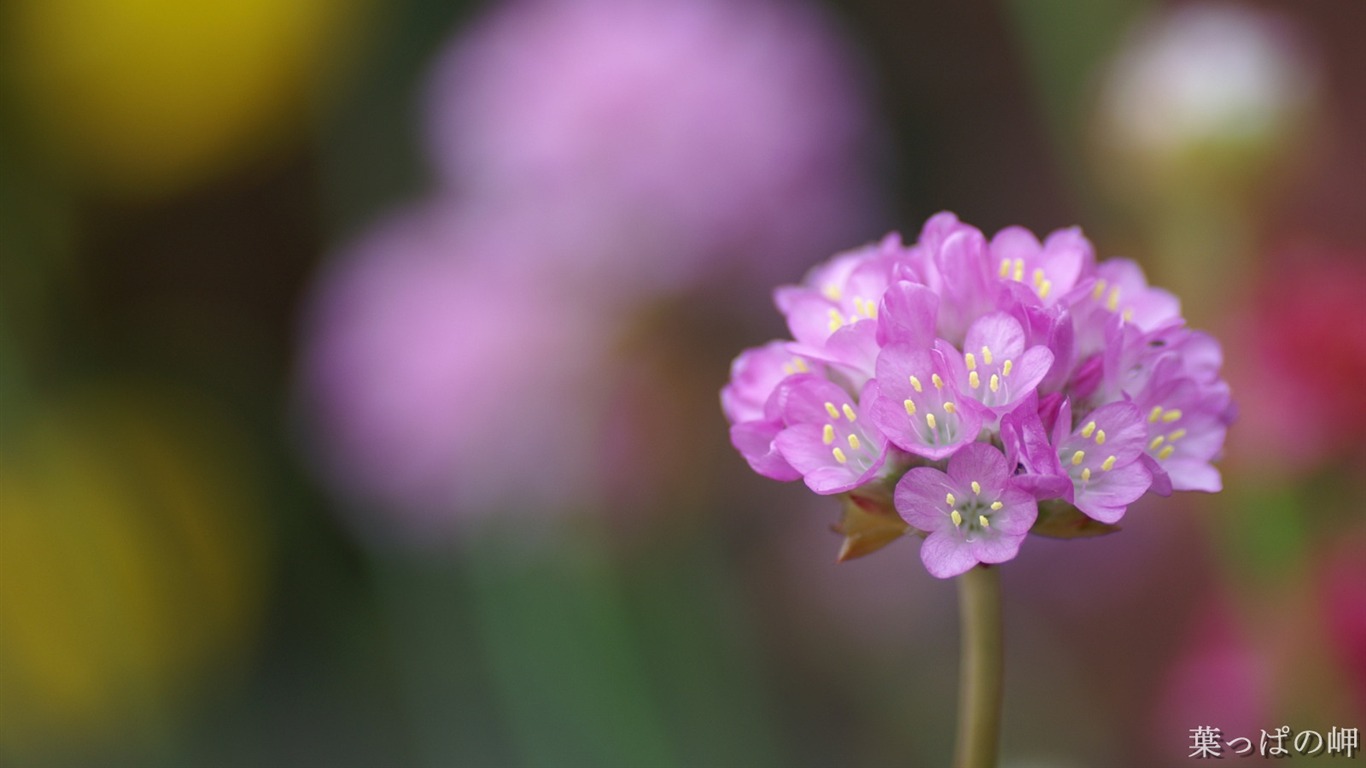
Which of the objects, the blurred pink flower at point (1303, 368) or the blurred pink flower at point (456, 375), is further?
the blurred pink flower at point (456, 375)

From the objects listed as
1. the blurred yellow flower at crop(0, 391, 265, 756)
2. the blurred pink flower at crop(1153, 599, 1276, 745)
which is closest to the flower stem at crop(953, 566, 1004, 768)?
the blurred pink flower at crop(1153, 599, 1276, 745)

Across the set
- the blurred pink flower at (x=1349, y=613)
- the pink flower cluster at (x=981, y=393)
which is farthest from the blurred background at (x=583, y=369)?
the pink flower cluster at (x=981, y=393)

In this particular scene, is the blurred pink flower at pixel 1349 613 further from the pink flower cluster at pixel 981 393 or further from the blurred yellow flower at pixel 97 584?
the blurred yellow flower at pixel 97 584

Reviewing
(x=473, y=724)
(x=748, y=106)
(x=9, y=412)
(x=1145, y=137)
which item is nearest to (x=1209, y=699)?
(x=1145, y=137)

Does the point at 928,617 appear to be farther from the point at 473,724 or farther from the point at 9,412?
the point at 9,412

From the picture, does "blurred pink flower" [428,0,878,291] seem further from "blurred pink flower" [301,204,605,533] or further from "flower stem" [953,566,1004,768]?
"flower stem" [953,566,1004,768]

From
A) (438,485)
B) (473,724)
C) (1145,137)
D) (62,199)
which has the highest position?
(62,199)
